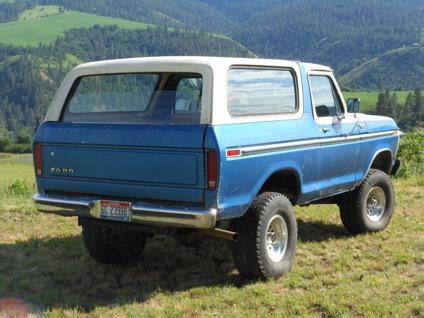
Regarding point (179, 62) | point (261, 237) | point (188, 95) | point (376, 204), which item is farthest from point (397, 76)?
point (179, 62)

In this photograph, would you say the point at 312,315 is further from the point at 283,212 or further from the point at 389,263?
the point at 389,263

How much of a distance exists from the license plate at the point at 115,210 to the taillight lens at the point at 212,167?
0.75m

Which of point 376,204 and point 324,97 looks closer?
point 324,97

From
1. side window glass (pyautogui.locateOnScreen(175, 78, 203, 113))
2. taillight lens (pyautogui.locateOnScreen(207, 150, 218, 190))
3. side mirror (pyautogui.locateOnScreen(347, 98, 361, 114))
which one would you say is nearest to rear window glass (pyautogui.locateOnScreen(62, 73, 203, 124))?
side window glass (pyautogui.locateOnScreen(175, 78, 203, 113))

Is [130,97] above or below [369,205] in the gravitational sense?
above

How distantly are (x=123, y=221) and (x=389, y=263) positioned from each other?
2.66 m

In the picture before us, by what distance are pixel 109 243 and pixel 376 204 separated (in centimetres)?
334

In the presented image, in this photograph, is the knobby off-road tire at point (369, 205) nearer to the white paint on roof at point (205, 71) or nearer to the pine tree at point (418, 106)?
the white paint on roof at point (205, 71)

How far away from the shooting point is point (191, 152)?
14.6 ft

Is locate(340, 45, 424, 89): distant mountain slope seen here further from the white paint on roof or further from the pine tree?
the white paint on roof

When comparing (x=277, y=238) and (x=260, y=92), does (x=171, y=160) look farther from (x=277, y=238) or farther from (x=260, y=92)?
(x=277, y=238)

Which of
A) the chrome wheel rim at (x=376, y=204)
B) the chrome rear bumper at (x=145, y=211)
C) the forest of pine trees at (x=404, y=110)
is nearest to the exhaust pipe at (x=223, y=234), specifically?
the chrome rear bumper at (x=145, y=211)

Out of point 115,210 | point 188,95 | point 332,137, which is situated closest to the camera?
point 115,210

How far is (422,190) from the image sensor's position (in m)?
10.1
